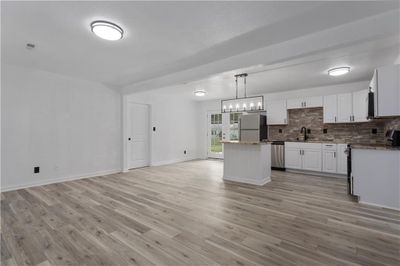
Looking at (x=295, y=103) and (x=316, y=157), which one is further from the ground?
(x=295, y=103)

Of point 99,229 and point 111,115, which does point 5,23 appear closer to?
point 99,229

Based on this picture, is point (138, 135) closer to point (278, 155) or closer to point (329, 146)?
point (278, 155)

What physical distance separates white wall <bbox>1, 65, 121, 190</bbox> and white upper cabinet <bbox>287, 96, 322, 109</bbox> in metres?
5.20

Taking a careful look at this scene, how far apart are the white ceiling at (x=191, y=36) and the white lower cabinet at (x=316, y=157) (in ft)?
6.58

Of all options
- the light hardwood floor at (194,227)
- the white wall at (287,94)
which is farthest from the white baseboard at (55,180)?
the white wall at (287,94)

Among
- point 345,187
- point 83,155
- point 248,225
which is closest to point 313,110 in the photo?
point 345,187

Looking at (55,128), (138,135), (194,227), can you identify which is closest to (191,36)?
(194,227)

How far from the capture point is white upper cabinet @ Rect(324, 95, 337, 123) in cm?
530

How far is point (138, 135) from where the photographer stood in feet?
20.9

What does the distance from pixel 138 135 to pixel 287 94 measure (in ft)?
16.6

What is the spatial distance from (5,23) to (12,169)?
115 inches

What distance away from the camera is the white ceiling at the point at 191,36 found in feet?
6.95

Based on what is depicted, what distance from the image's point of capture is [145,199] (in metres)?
3.40

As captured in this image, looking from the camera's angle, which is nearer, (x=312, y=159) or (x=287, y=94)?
(x=312, y=159)
